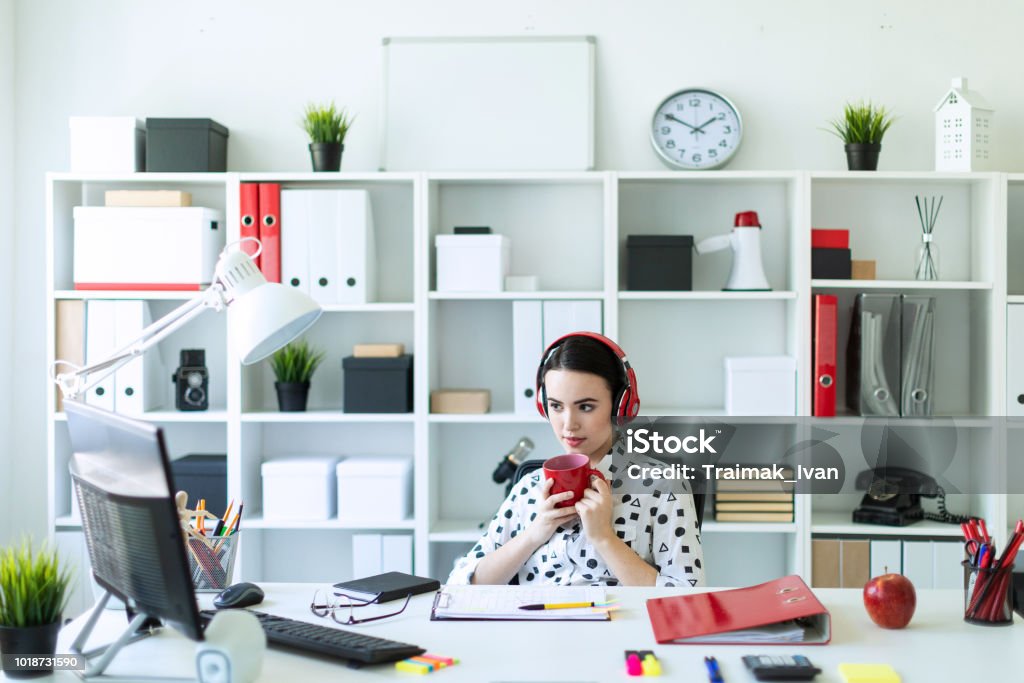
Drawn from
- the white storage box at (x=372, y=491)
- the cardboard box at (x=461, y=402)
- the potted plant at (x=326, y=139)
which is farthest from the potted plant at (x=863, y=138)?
the white storage box at (x=372, y=491)

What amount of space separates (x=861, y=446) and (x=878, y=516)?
835 millimetres

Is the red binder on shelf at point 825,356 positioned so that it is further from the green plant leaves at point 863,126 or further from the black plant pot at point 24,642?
the black plant pot at point 24,642

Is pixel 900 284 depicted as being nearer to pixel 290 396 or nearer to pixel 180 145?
pixel 290 396

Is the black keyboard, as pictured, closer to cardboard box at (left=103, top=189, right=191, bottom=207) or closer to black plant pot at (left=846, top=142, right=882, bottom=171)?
cardboard box at (left=103, top=189, right=191, bottom=207)

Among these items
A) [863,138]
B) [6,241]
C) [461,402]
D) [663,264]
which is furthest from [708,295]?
[6,241]

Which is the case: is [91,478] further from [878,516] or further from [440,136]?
[878,516]

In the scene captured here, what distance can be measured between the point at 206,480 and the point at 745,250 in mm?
1942

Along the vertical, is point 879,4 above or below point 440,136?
above

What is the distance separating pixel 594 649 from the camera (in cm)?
158

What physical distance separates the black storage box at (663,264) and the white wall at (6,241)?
222 cm

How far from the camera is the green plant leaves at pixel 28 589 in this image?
4.93ft

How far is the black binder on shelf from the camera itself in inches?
127

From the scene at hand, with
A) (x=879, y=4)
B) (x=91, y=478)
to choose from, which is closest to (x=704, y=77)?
(x=879, y=4)

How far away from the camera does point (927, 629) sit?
168 centimetres
